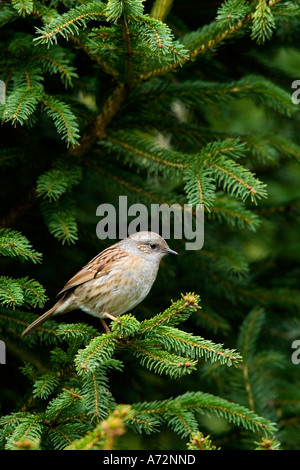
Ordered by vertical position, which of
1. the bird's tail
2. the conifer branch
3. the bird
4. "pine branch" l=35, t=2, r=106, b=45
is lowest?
the bird's tail

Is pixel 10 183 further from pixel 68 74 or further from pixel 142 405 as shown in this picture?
pixel 142 405

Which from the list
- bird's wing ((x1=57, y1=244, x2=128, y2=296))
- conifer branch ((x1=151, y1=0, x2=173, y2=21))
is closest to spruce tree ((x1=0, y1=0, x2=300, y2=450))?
conifer branch ((x1=151, y1=0, x2=173, y2=21))

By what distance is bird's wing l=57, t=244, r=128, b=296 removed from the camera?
12.9 ft

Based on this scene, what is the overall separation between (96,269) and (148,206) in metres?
0.58

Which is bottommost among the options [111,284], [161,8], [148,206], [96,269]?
[111,284]

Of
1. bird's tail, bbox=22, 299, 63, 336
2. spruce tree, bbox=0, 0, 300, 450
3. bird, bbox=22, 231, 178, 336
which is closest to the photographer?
spruce tree, bbox=0, 0, 300, 450

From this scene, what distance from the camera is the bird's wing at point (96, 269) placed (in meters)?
3.94

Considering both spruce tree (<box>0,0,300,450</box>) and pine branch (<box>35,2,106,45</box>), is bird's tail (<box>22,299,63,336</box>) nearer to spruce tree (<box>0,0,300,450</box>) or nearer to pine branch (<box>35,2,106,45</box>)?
spruce tree (<box>0,0,300,450</box>)

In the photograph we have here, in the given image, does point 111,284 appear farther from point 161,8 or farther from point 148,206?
point 161,8

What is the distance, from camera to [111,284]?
394 cm

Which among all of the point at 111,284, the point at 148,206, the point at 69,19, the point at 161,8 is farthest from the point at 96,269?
the point at 161,8

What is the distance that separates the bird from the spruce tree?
0.93 ft

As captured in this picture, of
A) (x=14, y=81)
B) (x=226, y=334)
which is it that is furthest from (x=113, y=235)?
(x=14, y=81)

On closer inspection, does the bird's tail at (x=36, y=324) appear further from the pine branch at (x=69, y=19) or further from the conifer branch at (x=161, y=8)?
the conifer branch at (x=161, y=8)
